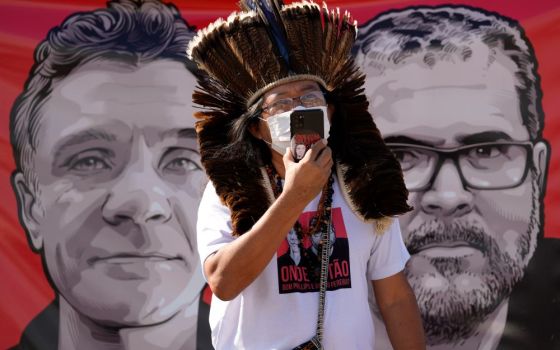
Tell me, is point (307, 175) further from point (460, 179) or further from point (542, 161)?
point (542, 161)

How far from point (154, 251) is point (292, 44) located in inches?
48.9

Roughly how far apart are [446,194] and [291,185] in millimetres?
1332

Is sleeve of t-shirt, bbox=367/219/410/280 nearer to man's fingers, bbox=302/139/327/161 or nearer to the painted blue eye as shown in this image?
man's fingers, bbox=302/139/327/161

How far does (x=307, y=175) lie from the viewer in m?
1.92

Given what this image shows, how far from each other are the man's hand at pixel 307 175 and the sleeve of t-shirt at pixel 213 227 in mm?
237

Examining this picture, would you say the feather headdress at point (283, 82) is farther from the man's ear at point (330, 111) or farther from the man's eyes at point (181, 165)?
the man's eyes at point (181, 165)

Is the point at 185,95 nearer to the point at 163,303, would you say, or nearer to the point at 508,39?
the point at 163,303

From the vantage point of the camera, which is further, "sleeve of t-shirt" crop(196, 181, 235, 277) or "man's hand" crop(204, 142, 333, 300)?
"sleeve of t-shirt" crop(196, 181, 235, 277)

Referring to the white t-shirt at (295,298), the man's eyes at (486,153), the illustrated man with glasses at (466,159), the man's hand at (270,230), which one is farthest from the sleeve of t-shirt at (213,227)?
the man's eyes at (486,153)

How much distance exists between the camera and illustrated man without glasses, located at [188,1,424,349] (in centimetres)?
203

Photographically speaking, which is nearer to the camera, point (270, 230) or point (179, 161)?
point (270, 230)

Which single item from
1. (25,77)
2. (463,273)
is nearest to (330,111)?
(463,273)

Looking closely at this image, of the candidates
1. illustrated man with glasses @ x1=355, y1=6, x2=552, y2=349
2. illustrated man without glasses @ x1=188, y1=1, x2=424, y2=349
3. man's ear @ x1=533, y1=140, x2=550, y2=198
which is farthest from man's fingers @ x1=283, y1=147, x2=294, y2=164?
man's ear @ x1=533, y1=140, x2=550, y2=198

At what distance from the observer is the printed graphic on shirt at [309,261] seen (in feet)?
6.79
